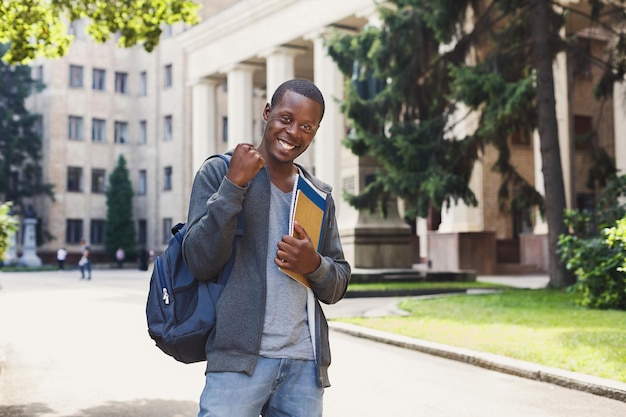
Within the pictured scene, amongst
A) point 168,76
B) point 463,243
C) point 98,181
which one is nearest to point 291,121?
point 463,243

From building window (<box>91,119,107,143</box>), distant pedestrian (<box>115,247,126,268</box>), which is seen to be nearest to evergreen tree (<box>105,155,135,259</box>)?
distant pedestrian (<box>115,247,126,268</box>)

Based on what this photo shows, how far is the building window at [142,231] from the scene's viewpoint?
6231 centimetres

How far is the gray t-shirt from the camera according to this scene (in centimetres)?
287

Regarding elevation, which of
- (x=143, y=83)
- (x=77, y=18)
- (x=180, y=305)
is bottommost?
(x=180, y=305)

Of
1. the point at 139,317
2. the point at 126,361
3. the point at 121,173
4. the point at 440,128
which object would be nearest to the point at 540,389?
the point at 126,361

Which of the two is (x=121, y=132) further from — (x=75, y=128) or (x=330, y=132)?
(x=330, y=132)

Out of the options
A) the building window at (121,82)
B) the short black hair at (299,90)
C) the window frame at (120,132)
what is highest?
the building window at (121,82)

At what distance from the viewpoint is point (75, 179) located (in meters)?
60.7

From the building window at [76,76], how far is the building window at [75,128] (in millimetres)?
2331

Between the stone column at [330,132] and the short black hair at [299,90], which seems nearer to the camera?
the short black hair at [299,90]

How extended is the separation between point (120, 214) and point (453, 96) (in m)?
42.3

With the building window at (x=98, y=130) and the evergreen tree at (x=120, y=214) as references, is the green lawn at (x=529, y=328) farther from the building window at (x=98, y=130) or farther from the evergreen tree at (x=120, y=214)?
the building window at (x=98, y=130)

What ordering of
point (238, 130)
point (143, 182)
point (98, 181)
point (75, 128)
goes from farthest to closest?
point (143, 182) < point (98, 181) < point (75, 128) < point (238, 130)

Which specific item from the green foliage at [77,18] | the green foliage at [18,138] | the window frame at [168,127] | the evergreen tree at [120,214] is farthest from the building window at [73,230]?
the green foliage at [77,18]
